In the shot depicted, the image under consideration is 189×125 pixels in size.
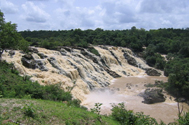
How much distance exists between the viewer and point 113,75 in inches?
1099

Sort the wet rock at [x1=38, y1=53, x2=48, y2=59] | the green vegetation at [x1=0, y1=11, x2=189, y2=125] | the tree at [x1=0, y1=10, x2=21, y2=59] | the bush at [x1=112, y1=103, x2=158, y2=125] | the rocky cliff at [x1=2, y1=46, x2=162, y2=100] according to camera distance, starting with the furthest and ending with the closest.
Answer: the wet rock at [x1=38, y1=53, x2=48, y2=59]
the rocky cliff at [x1=2, y1=46, x2=162, y2=100]
the tree at [x1=0, y1=10, x2=21, y2=59]
the bush at [x1=112, y1=103, x2=158, y2=125]
the green vegetation at [x1=0, y1=11, x2=189, y2=125]

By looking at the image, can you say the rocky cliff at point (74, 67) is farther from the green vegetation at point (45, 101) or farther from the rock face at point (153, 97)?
the rock face at point (153, 97)

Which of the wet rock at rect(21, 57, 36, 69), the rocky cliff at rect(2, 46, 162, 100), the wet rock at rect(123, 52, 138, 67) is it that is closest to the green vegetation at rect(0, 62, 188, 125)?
the rocky cliff at rect(2, 46, 162, 100)

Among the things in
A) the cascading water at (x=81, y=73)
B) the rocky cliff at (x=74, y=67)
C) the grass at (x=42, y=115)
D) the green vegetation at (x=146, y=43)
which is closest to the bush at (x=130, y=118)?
the grass at (x=42, y=115)

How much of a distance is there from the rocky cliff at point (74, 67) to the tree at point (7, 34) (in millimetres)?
1689

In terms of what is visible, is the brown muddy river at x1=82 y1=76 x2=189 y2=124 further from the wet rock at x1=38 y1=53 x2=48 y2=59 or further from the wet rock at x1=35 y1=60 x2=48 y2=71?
the wet rock at x1=38 y1=53 x2=48 y2=59

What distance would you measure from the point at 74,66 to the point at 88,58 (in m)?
7.28

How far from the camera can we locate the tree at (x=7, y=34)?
16.5 m

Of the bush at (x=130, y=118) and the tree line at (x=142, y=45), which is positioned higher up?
the tree line at (x=142, y=45)

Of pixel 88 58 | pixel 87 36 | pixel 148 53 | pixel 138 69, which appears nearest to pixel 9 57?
pixel 88 58

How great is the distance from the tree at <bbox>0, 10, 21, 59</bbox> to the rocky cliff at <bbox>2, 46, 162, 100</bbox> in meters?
1.69

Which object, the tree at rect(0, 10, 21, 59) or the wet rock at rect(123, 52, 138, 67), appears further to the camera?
the wet rock at rect(123, 52, 138, 67)

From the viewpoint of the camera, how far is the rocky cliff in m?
17.9

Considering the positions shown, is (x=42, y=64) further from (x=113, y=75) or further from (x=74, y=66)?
(x=113, y=75)
